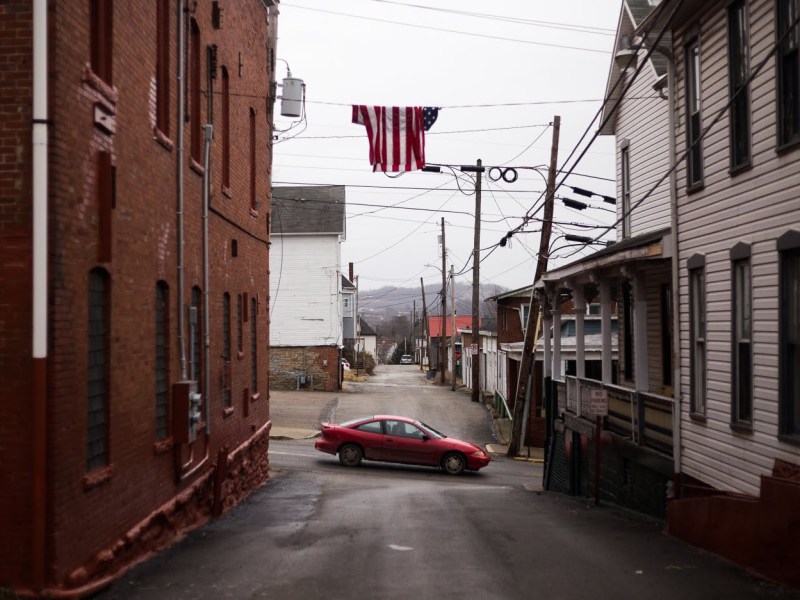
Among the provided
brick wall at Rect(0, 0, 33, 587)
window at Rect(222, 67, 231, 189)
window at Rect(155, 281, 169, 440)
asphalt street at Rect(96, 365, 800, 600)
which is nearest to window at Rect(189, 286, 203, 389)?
window at Rect(155, 281, 169, 440)

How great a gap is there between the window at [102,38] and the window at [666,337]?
1191 cm

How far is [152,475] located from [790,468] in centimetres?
726

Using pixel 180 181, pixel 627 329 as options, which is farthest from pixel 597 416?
pixel 180 181

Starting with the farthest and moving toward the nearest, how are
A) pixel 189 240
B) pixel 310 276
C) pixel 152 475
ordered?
pixel 310 276 → pixel 189 240 → pixel 152 475

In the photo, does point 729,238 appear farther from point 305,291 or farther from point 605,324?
point 305,291

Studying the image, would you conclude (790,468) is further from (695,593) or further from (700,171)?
(700,171)

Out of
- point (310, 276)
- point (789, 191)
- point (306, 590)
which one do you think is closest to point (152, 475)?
point (306, 590)

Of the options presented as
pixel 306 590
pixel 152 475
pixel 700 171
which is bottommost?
pixel 306 590

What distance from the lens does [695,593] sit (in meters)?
8.95

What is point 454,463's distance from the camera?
86.7 ft

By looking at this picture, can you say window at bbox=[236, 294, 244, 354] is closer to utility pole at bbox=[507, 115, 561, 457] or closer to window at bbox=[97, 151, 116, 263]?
window at bbox=[97, 151, 116, 263]

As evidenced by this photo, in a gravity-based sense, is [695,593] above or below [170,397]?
below

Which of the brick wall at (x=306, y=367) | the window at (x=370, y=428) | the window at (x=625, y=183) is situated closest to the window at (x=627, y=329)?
the window at (x=625, y=183)

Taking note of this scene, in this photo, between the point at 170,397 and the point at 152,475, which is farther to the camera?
the point at 170,397
